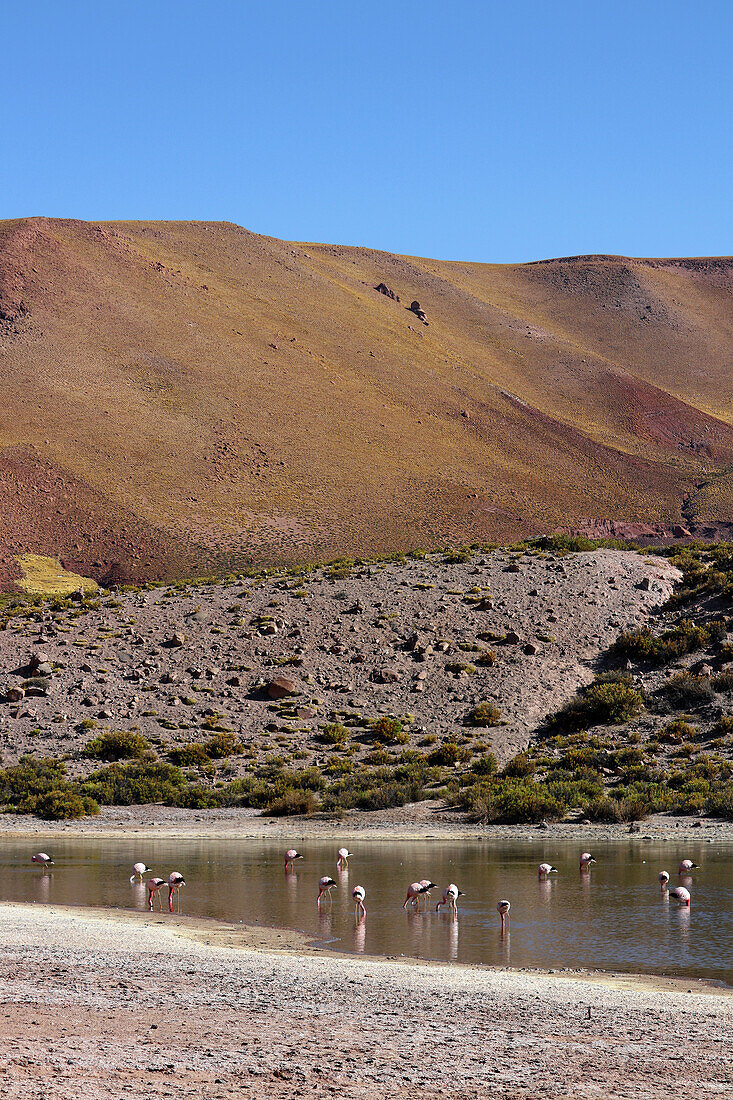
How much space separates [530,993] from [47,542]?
6395 cm

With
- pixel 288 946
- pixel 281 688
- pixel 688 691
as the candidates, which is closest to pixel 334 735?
pixel 281 688

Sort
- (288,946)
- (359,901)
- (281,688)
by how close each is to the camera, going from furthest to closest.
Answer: (281,688)
(359,901)
(288,946)

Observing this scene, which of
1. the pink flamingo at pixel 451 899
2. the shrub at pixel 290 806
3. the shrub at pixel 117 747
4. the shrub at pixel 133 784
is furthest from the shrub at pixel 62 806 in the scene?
the pink flamingo at pixel 451 899

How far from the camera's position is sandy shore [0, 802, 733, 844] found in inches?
1123

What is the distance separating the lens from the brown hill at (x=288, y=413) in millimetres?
75438

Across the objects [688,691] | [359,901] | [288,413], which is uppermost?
[288,413]

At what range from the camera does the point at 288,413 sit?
89312 millimetres

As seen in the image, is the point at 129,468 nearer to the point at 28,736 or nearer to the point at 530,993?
the point at 28,736

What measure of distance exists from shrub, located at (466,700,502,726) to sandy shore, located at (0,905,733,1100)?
26241 millimetres

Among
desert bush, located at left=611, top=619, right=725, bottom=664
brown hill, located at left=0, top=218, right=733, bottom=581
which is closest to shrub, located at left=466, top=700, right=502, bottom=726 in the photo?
desert bush, located at left=611, top=619, right=725, bottom=664

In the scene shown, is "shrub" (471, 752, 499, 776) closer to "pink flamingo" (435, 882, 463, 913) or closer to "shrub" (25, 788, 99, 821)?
"shrub" (25, 788, 99, 821)

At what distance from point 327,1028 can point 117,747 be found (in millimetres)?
28632

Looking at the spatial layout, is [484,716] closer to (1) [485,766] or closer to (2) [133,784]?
(1) [485,766]

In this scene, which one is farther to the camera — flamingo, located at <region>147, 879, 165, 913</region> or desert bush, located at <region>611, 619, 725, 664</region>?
desert bush, located at <region>611, 619, 725, 664</region>
